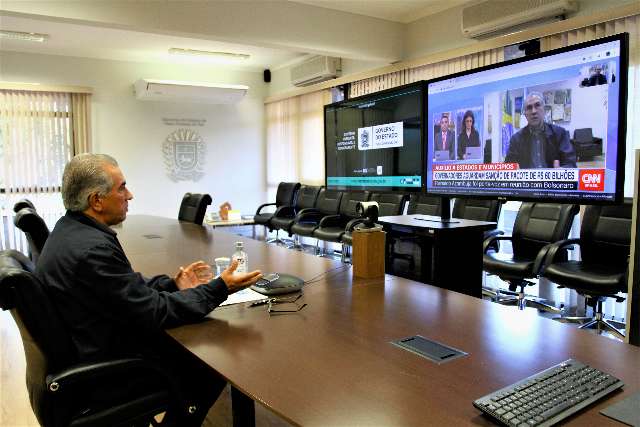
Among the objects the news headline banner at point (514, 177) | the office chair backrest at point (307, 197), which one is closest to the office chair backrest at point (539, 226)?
the news headline banner at point (514, 177)

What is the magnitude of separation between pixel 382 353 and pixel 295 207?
569 cm

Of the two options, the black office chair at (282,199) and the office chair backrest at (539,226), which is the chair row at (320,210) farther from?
the office chair backrest at (539,226)

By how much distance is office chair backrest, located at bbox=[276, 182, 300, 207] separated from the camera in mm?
7047

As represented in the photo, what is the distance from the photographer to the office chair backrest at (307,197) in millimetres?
6566

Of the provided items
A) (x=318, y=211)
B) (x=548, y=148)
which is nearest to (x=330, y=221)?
(x=318, y=211)

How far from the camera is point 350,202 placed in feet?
19.5

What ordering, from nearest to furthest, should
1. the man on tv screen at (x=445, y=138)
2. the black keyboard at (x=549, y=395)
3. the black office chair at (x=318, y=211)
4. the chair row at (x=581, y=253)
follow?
the black keyboard at (x=549, y=395)
the man on tv screen at (x=445, y=138)
the chair row at (x=581, y=253)
the black office chair at (x=318, y=211)

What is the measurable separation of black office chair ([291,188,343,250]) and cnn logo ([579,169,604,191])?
385 cm

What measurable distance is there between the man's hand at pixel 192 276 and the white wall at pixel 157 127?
590 centimetres

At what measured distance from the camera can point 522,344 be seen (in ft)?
4.38

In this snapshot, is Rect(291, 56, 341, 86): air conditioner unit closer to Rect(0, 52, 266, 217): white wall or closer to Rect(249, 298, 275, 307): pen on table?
Rect(0, 52, 266, 217): white wall

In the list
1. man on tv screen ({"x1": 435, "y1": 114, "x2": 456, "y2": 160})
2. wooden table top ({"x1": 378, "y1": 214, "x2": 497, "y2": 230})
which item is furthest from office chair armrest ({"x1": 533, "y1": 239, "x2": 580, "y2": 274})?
man on tv screen ({"x1": 435, "y1": 114, "x2": 456, "y2": 160})

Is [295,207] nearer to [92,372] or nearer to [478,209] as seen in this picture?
[478,209]

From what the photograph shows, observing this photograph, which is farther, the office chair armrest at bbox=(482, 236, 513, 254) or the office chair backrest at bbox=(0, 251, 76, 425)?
the office chair armrest at bbox=(482, 236, 513, 254)
